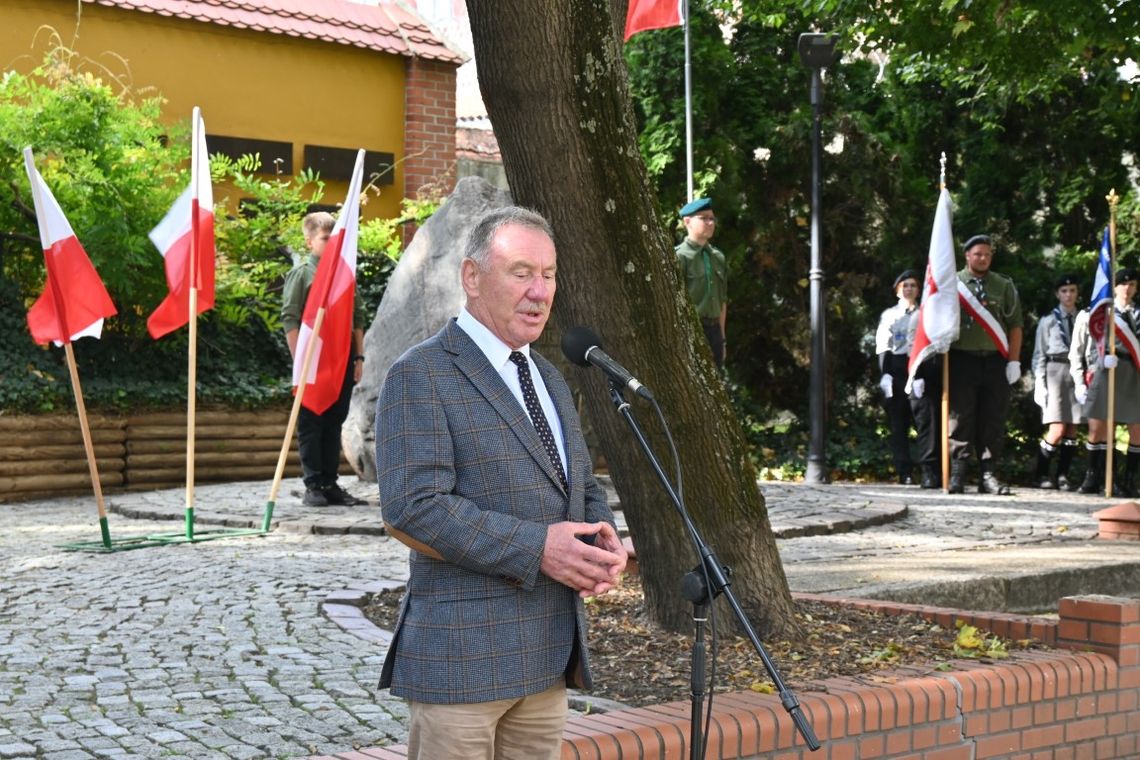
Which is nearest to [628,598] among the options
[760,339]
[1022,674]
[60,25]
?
[1022,674]

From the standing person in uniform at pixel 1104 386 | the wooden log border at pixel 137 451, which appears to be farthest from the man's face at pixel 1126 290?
the wooden log border at pixel 137 451

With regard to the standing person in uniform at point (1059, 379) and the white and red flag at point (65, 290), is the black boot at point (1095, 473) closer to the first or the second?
the standing person in uniform at point (1059, 379)

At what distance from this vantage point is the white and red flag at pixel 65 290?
33.3ft

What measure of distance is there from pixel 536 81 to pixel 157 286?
1021 cm

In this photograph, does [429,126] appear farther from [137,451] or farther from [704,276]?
[704,276]

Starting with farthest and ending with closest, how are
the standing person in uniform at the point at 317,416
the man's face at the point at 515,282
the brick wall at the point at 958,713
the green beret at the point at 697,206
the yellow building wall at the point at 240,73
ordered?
the yellow building wall at the point at 240,73 → the green beret at the point at 697,206 → the standing person in uniform at the point at 317,416 → the brick wall at the point at 958,713 → the man's face at the point at 515,282

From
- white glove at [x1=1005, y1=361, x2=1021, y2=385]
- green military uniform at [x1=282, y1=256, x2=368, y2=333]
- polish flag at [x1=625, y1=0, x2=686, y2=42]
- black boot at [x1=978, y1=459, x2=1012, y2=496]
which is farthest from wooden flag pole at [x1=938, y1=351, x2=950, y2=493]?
green military uniform at [x1=282, y1=256, x2=368, y2=333]

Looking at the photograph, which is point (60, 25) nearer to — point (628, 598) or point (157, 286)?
point (157, 286)

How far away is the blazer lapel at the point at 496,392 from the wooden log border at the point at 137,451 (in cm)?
1135

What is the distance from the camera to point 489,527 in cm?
331

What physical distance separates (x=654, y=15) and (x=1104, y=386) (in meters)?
5.90

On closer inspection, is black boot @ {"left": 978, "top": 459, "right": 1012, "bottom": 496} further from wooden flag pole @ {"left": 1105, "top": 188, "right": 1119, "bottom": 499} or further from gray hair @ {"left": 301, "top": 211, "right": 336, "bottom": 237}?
gray hair @ {"left": 301, "top": 211, "right": 336, "bottom": 237}

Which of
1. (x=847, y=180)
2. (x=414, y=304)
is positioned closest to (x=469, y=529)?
(x=414, y=304)

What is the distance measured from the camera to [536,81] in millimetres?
5488
